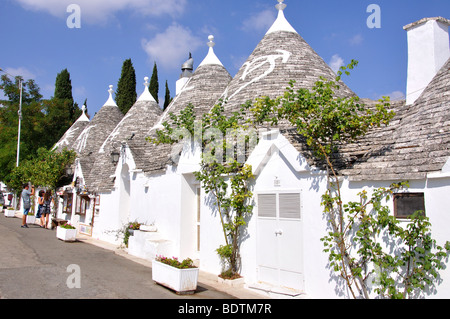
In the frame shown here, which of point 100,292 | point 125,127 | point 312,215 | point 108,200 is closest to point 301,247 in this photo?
point 312,215

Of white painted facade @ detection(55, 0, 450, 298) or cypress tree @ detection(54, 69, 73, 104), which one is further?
cypress tree @ detection(54, 69, 73, 104)

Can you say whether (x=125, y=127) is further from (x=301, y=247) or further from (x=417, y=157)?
(x=417, y=157)

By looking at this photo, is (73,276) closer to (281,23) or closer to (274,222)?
(274,222)

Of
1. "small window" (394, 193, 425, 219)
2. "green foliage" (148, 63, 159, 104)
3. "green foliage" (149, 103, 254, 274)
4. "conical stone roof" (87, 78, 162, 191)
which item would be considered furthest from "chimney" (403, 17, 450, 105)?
"green foliage" (148, 63, 159, 104)

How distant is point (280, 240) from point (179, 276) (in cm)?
215

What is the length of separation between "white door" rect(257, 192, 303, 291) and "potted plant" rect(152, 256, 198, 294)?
5.09ft

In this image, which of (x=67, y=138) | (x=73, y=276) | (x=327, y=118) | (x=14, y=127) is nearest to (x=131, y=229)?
(x=73, y=276)

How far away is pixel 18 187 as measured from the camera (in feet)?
98.8

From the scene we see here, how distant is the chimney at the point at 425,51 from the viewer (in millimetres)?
8133

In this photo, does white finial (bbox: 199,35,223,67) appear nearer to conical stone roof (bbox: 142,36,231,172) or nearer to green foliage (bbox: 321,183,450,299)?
conical stone roof (bbox: 142,36,231,172)

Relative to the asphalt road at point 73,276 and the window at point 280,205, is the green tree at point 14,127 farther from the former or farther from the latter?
the window at point 280,205

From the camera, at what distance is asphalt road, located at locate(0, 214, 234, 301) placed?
688cm

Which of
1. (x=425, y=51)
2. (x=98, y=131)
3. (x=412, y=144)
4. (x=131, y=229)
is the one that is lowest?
(x=131, y=229)

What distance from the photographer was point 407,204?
19.1 feet
